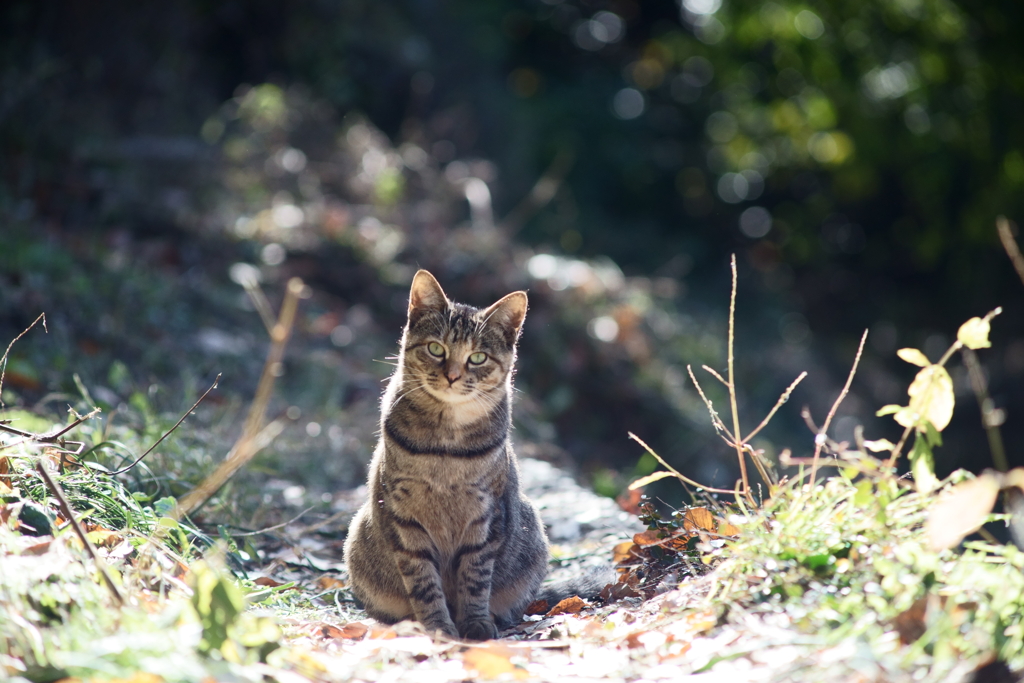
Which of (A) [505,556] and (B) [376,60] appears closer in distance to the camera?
(A) [505,556]

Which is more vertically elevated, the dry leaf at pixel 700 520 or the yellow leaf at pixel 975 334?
the yellow leaf at pixel 975 334

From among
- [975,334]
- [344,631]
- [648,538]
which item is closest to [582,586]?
[648,538]

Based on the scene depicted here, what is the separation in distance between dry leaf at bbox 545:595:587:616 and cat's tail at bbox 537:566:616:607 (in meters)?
0.06

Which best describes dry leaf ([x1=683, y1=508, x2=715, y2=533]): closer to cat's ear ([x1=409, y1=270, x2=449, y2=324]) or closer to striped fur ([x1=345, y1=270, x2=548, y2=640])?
striped fur ([x1=345, y1=270, x2=548, y2=640])

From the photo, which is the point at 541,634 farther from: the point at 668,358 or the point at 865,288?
the point at 865,288

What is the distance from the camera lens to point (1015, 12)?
9.98 m

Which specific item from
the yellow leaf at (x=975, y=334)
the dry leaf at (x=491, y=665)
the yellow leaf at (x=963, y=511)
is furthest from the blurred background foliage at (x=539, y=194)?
the yellow leaf at (x=963, y=511)

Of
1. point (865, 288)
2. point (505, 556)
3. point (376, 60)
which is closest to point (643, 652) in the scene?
point (505, 556)

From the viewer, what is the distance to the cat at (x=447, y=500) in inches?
110

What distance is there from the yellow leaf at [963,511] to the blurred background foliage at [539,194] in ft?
9.56

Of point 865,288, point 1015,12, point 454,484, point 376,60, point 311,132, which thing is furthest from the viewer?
point 865,288

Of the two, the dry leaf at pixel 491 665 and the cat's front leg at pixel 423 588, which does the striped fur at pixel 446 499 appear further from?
the dry leaf at pixel 491 665

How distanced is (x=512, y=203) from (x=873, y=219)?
5076 millimetres

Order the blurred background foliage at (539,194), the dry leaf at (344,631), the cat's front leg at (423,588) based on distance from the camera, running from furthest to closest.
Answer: the blurred background foliage at (539,194) < the cat's front leg at (423,588) < the dry leaf at (344,631)
